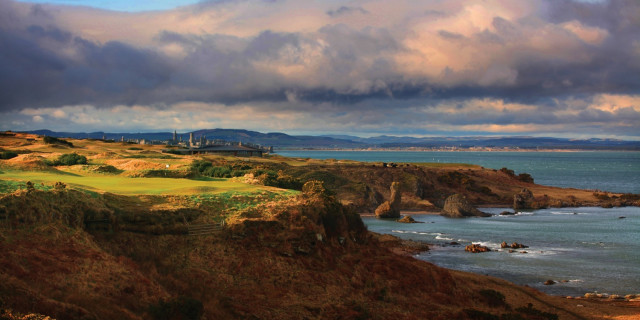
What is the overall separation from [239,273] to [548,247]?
29.6 metres

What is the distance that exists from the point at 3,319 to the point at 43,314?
1.08 metres

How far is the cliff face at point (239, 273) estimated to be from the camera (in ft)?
42.9

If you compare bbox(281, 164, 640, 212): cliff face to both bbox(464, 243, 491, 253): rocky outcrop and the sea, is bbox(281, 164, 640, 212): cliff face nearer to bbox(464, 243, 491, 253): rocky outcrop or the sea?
the sea

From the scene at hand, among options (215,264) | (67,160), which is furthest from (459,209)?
(215,264)

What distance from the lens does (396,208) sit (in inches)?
2287

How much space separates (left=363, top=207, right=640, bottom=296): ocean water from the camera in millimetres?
28953

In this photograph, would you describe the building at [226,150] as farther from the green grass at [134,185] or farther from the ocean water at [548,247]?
the green grass at [134,185]

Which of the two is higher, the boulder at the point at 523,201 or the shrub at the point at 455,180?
the shrub at the point at 455,180

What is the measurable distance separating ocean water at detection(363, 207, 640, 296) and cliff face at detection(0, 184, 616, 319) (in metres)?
6.71

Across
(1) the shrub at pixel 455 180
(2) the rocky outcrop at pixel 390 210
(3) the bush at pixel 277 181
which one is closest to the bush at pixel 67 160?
(3) the bush at pixel 277 181

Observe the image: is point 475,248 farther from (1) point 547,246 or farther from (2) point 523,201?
(2) point 523,201

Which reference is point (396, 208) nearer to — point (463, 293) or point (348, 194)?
point (348, 194)

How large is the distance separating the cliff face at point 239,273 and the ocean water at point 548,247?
22.0 ft

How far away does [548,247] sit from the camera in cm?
3903
